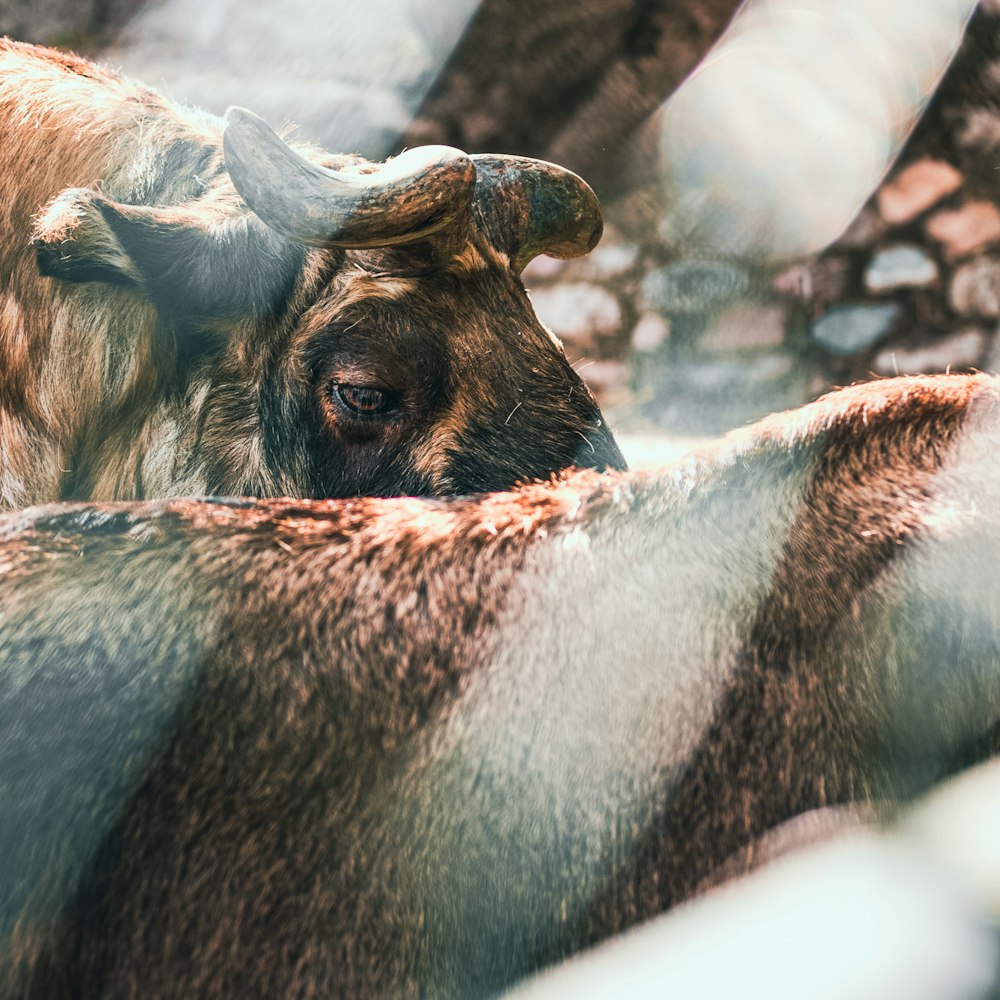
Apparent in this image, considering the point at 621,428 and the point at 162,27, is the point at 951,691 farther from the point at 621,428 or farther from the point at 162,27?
the point at 162,27

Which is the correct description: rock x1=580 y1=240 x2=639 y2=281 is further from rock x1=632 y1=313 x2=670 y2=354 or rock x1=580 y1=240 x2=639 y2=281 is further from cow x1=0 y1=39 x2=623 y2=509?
cow x1=0 y1=39 x2=623 y2=509

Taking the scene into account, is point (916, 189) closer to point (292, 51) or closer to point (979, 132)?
point (979, 132)

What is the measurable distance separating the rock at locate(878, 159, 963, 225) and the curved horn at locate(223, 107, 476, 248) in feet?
9.07

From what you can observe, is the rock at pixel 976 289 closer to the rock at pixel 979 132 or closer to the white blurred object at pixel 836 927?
the rock at pixel 979 132

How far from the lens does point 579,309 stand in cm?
482

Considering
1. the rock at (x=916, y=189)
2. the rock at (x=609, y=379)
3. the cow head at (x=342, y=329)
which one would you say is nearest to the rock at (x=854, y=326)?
the rock at (x=916, y=189)

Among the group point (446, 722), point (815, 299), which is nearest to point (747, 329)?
point (815, 299)

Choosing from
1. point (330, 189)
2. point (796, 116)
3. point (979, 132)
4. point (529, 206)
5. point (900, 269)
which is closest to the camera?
point (330, 189)

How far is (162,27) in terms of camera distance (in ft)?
14.2

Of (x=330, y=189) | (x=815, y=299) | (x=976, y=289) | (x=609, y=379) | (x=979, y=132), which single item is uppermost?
(x=979, y=132)

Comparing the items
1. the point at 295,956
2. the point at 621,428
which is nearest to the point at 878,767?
the point at 295,956

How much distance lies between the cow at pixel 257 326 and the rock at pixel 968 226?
2347mm

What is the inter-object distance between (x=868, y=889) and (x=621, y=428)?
407 cm

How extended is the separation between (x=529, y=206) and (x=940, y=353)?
2.33 meters
